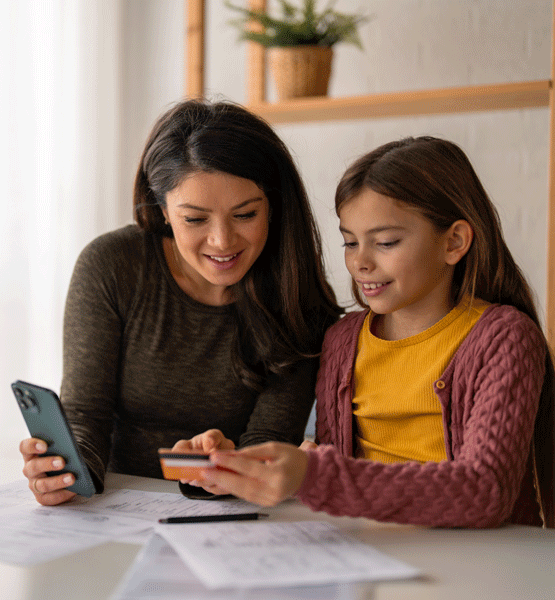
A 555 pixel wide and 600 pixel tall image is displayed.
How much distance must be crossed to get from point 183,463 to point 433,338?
1.77 ft

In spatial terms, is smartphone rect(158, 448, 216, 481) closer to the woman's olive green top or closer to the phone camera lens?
the phone camera lens

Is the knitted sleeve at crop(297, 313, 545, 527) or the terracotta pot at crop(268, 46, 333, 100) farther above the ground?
the terracotta pot at crop(268, 46, 333, 100)

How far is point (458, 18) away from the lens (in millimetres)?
2303

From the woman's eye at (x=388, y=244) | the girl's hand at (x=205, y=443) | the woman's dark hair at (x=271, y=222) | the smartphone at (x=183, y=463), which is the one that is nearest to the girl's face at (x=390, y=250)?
the woman's eye at (x=388, y=244)

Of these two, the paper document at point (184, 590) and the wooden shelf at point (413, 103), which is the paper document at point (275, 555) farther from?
the wooden shelf at point (413, 103)

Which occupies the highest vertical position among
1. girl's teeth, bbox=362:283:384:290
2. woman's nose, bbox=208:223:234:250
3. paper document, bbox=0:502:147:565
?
woman's nose, bbox=208:223:234:250

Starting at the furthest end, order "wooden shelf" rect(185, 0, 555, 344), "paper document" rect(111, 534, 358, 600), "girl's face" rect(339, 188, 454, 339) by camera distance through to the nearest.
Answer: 1. "wooden shelf" rect(185, 0, 555, 344)
2. "girl's face" rect(339, 188, 454, 339)
3. "paper document" rect(111, 534, 358, 600)

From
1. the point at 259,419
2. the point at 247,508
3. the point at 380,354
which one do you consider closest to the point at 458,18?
the point at 380,354

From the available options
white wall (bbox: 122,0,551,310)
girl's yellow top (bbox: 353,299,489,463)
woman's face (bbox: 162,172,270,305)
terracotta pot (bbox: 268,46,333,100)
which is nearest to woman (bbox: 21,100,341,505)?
woman's face (bbox: 162,172,270,305)

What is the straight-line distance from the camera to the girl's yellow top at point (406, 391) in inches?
44.8

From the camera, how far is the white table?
27.0 inches

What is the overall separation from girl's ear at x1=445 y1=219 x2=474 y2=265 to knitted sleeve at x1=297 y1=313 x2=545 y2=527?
0.16 meters

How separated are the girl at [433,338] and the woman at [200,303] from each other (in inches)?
3.6

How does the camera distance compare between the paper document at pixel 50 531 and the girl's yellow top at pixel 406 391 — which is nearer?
the paper document at pixel 50 531
